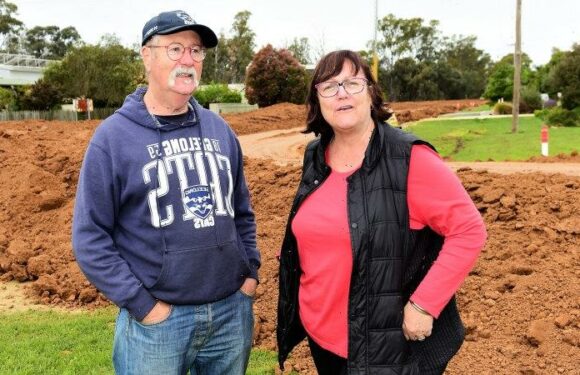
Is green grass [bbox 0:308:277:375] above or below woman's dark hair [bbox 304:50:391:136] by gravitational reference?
below

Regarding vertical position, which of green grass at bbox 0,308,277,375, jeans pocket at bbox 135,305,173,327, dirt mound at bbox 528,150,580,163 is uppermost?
jeans pocket at bbox 135,305,173,327

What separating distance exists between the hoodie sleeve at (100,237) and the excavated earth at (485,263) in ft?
7.33

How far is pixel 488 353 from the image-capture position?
397 cm

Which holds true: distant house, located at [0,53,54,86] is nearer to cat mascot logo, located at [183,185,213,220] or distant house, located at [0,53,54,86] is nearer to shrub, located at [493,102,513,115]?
shrub, located at [493,102,513,115]

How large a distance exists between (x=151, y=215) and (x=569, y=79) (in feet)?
110

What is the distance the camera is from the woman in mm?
2182

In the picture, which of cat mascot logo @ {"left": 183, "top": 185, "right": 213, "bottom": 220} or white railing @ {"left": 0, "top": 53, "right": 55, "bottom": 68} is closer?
cat mascot logo @ {"left": 183, "top": 185, "right": 213, "bottom": 220}

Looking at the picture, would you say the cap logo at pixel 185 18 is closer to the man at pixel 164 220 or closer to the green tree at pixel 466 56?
the man at pixel 164 220

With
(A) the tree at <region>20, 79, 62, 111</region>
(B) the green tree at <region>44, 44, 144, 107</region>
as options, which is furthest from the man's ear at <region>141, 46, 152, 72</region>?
(A) the tree at <region>20, 79, 62, 111</region>

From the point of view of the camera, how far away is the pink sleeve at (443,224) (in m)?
2.16

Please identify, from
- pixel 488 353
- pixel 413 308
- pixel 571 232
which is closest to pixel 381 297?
pixel 413 308

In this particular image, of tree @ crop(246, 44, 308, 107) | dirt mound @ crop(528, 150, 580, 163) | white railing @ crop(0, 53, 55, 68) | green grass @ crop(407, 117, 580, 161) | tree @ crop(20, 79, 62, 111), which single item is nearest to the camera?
dirt mound @ crop(528, 150, 580, 163)

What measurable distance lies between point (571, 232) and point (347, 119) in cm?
352

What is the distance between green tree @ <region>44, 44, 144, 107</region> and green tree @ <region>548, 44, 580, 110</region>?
26.2m
